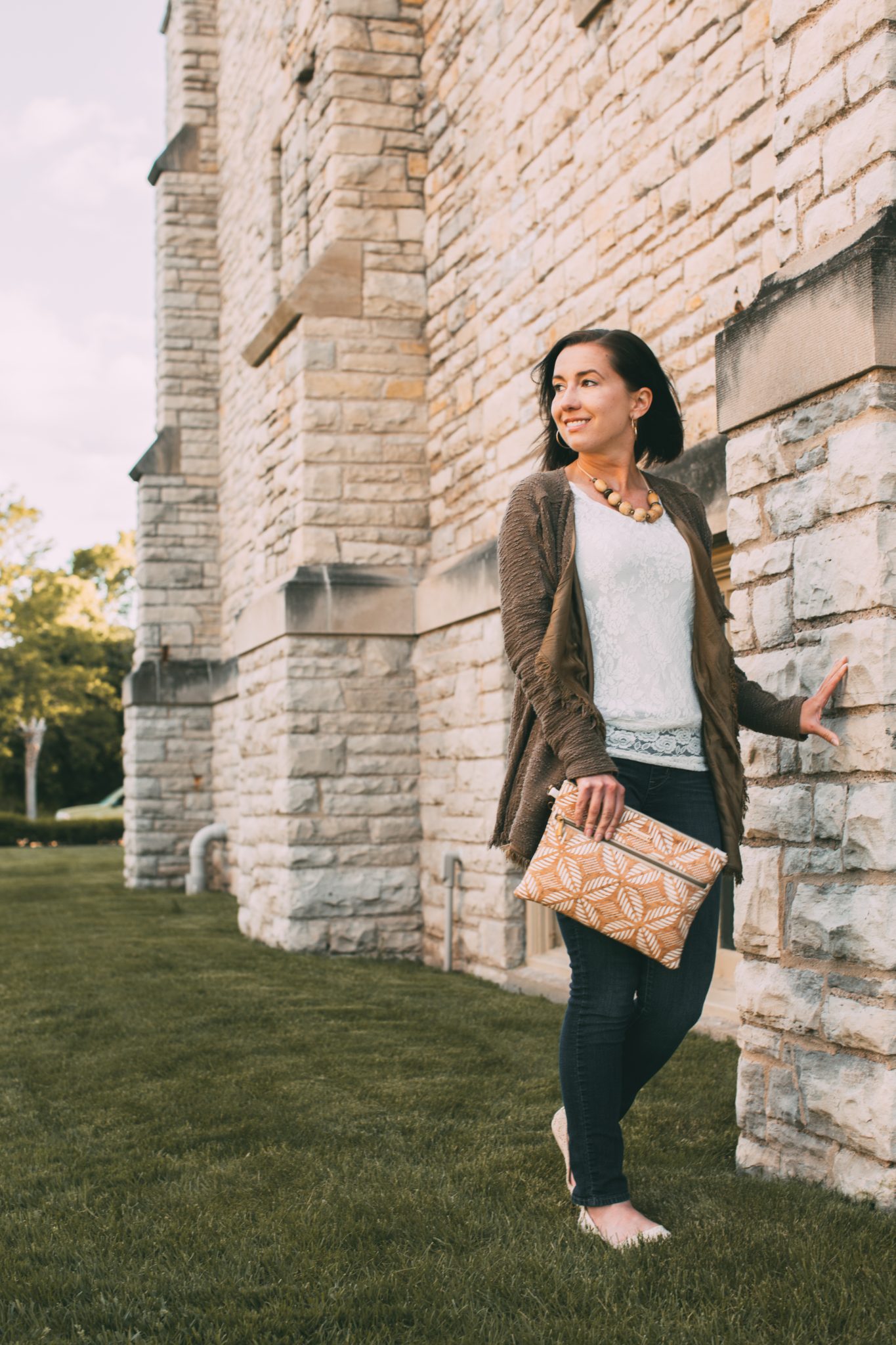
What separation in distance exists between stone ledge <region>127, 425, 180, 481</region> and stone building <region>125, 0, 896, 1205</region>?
0.13 ft

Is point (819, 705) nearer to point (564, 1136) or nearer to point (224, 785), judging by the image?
point (564, 1136)

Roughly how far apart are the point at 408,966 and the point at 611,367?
5.91m

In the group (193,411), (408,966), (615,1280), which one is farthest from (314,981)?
(193,411)

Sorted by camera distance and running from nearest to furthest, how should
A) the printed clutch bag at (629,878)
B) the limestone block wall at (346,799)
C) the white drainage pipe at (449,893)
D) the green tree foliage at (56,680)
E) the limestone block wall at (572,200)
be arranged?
the printed clutch bag at (629,878), the limestone block wall at (572,200), the white drainage pipe at (449,893), the limestone block wall at (346,799), the green tree foliage at (56,680)

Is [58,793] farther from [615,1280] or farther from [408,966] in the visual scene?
[615,1280]

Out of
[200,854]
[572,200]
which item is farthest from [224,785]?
[572,200]

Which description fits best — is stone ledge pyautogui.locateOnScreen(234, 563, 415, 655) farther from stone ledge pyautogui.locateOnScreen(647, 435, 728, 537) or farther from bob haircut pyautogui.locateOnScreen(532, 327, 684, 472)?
bob haircut pyautogui.locateOnScreen(532, 327, 684, 472)

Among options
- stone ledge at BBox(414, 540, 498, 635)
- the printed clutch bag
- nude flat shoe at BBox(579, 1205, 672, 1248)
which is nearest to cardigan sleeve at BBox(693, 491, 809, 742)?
the printed clutch bag

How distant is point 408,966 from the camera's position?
8.55 meters

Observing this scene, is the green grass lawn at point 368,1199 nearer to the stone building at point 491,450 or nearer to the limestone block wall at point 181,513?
the stone building at point 491,450

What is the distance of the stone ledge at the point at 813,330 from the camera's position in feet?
10.9

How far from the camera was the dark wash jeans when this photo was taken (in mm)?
3021

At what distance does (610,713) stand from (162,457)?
41.3ft

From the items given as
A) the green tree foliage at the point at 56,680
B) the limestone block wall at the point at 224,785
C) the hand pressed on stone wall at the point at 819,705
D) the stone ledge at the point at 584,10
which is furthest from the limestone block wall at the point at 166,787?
the green tree foliage at the point at 56,680
